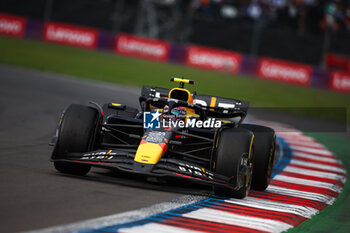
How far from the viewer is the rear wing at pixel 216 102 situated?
9.16 metres

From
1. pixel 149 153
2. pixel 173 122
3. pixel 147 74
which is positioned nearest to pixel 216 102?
pixel 173 122

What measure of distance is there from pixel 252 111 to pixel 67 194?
555 inches

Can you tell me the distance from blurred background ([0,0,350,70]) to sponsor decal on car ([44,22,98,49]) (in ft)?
1.83

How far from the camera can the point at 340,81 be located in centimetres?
3031

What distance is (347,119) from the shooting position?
A: 2288cm

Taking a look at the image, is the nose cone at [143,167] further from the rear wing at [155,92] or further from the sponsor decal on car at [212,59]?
the sponsor decal on car at [212,59]

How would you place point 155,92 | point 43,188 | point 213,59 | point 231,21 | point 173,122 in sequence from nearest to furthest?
point 43,188 < point 173,122 < point 155,92 < point 231,21 < point 213,59

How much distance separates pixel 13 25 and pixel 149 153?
27.3 meters

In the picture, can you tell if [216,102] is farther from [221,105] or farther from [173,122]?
[173,122]

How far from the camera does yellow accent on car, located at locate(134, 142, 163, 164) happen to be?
738cm

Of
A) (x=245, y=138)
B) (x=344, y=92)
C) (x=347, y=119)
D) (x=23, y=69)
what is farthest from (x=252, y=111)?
(x=245, y=138)

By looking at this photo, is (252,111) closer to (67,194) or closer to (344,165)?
(344,165)

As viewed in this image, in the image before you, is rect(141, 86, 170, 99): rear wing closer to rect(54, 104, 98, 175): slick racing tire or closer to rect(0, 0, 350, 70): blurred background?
rect(54, 104, 98, 175): slick racing tire

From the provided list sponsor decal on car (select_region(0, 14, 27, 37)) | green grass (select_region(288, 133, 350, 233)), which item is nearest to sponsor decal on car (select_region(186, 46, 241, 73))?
sponsor decal on car (select_region(0, 14, 27, 37))
